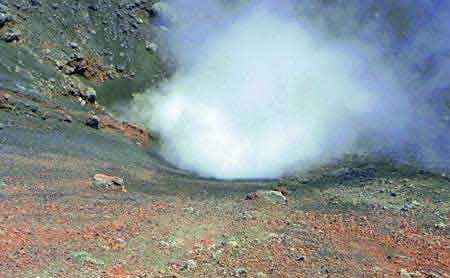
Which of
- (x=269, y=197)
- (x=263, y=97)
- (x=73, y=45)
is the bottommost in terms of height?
(x=269, y=197)

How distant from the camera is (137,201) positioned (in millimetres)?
20016

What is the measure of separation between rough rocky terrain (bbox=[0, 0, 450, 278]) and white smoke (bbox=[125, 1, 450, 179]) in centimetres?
279

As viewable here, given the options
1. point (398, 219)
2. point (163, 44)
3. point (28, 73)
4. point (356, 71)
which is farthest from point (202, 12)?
point (398, 219)

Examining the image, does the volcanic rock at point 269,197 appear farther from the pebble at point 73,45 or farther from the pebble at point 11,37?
the pebble at point 73,45

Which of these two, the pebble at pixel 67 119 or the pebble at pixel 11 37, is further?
the pebble at pixel 11 37

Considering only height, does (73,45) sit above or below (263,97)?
above

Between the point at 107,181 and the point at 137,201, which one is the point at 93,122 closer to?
the point at 107,181

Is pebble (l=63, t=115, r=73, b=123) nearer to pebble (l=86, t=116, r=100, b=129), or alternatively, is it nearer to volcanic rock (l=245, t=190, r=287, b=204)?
pebble (l=86, t=116, r=100, b=129)

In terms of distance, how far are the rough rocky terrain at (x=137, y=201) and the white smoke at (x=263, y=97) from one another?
2790mm

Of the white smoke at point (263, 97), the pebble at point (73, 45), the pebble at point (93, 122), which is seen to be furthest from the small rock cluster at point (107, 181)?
the pebble at point (73, 45)

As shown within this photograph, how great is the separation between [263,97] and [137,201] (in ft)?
70.7

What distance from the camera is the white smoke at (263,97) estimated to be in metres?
33.7

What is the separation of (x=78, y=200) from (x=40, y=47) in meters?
18.4

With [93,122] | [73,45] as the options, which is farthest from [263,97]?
[93,122]
